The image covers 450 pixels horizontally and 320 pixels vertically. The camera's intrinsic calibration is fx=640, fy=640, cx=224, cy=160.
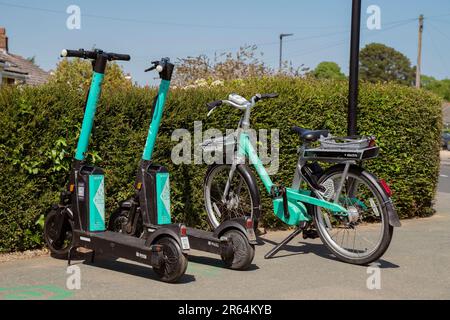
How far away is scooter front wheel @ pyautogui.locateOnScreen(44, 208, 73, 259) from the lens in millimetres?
6070

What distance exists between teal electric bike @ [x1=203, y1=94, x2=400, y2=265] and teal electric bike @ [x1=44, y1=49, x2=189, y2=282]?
3.18 feet

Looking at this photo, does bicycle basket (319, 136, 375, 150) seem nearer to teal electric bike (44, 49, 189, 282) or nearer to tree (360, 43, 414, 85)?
teal electric bike (44, 49, 189, 282)

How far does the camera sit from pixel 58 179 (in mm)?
6457

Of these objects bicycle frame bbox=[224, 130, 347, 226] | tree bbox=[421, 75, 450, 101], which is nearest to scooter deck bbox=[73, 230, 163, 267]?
bicycle frame bbox=[224, 130, 347, 226]

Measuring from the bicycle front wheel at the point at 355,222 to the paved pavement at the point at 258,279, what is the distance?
6.5 inches

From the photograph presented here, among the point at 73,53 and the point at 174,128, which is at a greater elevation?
the point at 73,53

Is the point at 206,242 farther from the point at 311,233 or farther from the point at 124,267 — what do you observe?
the point at 311,233

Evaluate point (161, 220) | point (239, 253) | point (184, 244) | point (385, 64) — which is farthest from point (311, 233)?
point (385, 64)

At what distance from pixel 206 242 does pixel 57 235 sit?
143cm

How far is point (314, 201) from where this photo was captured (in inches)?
243

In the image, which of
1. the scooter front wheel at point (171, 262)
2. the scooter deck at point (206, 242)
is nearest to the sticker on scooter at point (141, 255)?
the scooter front wheel at point (171, 262)
